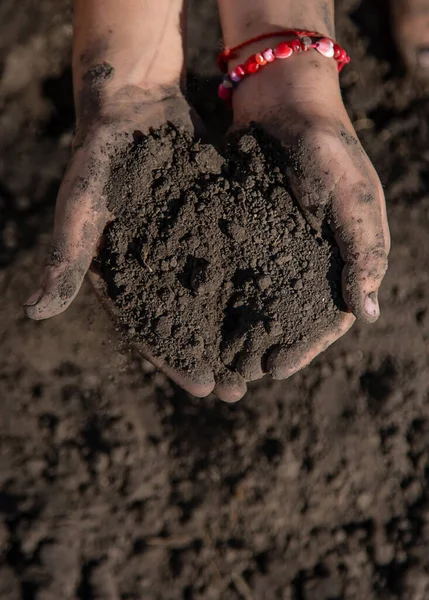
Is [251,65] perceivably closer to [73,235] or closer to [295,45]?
[295,45]

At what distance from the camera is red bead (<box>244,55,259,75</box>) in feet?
5.27

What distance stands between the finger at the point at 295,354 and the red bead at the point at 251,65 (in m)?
0.79

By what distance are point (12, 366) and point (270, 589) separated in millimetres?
1212

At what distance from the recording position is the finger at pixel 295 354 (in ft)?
4.82

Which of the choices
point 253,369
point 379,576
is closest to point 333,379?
point 253,369

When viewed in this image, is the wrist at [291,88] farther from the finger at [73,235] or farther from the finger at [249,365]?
the finger at [249,365]

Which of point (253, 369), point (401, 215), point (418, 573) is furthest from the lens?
point (401, 215)

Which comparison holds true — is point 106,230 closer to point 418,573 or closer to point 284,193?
point 284,193

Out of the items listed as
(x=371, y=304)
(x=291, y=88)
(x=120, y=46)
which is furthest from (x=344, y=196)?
(x=120, y=46)

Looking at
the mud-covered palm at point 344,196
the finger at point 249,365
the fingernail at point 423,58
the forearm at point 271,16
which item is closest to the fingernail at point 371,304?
the mud-covered palm at point 344,196

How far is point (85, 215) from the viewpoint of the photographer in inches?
55.5

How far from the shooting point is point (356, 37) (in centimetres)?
214

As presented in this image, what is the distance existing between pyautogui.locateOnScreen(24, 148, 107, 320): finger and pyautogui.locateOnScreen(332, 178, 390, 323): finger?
24.8 inches

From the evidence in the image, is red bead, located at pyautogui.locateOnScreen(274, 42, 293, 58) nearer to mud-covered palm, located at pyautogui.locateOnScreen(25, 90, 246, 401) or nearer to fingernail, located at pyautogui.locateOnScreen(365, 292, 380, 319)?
mud-covered palm, located at pyautogui.locateOnScreen(25, 90, 246, 401)
